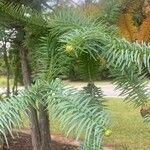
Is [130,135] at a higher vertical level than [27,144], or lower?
lower

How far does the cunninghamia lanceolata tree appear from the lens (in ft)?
3.27

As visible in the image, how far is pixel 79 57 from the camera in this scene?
126 centimetres

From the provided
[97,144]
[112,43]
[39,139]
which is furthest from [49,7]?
[39,139]

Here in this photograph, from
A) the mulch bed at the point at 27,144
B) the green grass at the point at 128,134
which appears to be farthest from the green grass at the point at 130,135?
the mulch bed at the point at 27,144

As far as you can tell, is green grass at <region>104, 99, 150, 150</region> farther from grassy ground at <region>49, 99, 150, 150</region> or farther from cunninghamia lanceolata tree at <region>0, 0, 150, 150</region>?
cunninghamia lanceolata tree at <region>0, 0, 150, 150</region>

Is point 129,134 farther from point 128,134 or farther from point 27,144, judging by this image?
point 27,144

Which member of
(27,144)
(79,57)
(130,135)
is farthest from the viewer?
(130,135)

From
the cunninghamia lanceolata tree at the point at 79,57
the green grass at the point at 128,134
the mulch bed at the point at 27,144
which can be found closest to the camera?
the cunninghamia lanceolata tree at the point at 79,57

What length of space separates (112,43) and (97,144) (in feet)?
0.94

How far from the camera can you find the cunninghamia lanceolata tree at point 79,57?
996 mm

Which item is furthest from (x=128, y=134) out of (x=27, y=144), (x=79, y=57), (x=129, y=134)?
(x=79, y=57)

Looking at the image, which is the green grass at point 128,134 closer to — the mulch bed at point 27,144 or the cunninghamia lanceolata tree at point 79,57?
the mulch bed at point 27,144

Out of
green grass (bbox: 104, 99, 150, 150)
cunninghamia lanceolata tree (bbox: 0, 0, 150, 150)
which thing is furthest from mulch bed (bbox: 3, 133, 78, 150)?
cunninghamia lanceolata tree (bbox: 0, 0, 150, 150)

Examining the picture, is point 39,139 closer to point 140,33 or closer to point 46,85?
point 140,33
